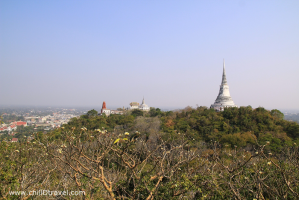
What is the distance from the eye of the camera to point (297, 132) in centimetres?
1727

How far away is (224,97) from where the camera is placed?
33781 mm

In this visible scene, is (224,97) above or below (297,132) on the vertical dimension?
above

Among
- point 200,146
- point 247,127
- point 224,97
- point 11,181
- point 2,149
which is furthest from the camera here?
point 224,97

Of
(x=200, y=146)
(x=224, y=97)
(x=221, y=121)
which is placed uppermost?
(x=224, y=97)

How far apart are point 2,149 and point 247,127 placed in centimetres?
1955

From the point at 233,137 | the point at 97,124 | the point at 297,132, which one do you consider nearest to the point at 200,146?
the point at 233,137

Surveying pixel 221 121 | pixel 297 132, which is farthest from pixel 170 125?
pixel 297 132

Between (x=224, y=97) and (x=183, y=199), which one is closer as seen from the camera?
(x=183, y=199)

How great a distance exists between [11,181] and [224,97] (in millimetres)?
33626

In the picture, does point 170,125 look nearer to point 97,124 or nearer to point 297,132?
point 97,124

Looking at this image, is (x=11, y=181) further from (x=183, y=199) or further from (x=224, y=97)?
(x=224, y=97)

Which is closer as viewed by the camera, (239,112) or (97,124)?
(239,112)

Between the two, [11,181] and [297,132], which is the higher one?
[11,181]

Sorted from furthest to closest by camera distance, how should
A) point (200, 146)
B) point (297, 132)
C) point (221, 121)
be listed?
point (221, 121) < point (297, 132) < point (200, 146)
